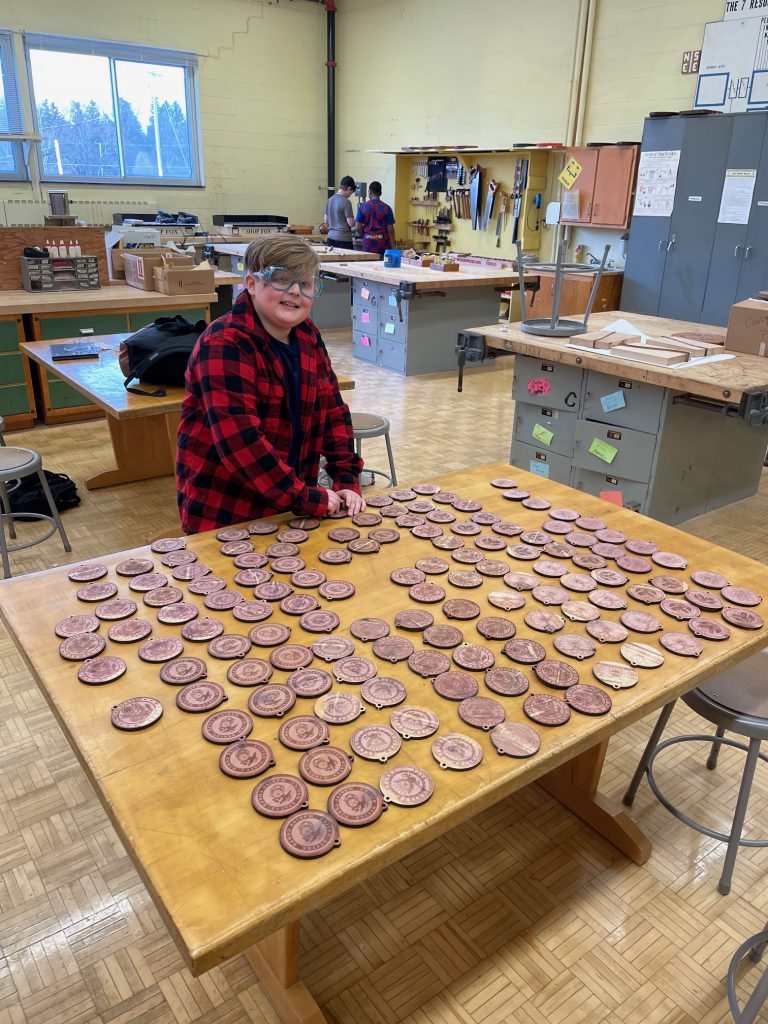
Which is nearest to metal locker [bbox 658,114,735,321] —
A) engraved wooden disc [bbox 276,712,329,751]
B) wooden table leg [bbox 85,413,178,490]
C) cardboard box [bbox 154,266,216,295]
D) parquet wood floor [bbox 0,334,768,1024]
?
cardboard box [bbox 154,266,216,295]

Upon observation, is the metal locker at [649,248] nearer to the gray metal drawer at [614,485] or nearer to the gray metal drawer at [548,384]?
the gray metal drawer at [548,384]

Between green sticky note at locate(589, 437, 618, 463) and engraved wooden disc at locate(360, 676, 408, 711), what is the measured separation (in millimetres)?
2579

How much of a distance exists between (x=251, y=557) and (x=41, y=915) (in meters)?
0.96

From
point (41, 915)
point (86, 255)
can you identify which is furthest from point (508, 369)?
point (41, 915)

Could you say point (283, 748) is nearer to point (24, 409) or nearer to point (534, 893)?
point (534, 893)

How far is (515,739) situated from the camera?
1.14m

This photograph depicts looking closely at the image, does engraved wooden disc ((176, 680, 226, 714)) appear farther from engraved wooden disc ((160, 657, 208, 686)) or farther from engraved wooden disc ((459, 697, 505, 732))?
engraved wooden disc ((459, 697, 505, 732))

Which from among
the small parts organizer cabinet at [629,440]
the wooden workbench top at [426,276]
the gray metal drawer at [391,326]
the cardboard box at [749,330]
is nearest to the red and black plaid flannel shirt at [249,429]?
the small parts organizer cabinet at [629,440]

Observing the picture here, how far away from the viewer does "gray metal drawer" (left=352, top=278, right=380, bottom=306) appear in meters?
6.71

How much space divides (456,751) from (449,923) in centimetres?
83

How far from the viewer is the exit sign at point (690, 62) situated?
20.7ft

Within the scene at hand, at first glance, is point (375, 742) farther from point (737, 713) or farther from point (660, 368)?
point (660, 368)

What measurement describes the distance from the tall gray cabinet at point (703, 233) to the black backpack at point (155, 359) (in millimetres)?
4840

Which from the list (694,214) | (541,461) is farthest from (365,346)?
(541,461)
